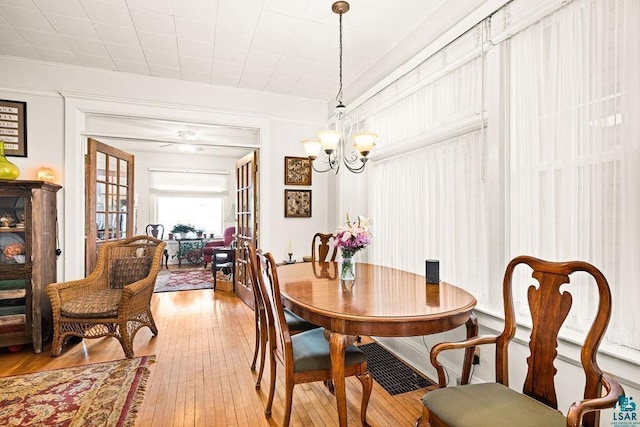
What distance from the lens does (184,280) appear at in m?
6.26

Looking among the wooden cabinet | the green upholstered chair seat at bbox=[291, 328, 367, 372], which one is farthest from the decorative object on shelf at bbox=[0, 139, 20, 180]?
the green upholstered chair seat at bbox=[291, 328, 367, 372]

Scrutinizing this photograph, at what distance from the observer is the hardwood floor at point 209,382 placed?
2.03 m

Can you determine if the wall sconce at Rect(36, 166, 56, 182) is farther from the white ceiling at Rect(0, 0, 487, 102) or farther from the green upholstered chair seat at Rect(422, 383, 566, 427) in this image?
the green upholstered chair seat at Rect(422, 383, 566, 427)

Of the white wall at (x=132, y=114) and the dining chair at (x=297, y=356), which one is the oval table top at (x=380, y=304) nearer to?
the dining chair at (x=297, y=356)

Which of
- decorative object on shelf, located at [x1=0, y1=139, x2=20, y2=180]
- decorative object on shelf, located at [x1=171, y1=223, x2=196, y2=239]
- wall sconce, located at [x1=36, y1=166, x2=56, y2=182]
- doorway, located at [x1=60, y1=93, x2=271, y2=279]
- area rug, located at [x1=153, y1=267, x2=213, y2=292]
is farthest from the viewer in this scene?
decorative object on shelf, located at [x1=171, y1=223, x2=196, y2=239]

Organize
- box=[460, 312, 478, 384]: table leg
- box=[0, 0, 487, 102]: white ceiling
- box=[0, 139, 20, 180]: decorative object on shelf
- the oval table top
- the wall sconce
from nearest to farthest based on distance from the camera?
1. the oval table top
2. box=[460, 312, 478, 384]: table leg
3. box=[0, 0, 487, 102]: white ceiling
4. box=[0, 139, 20, 180]: decorative object on shelf
5. the wall sconce

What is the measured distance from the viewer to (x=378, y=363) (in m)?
2.81

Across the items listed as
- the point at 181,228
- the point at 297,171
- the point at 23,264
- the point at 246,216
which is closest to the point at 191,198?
the point at 181,228

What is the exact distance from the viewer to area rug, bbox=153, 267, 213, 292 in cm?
568

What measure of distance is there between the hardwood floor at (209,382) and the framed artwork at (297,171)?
1835 millimetres

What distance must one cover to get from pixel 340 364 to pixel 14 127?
13.1 feet

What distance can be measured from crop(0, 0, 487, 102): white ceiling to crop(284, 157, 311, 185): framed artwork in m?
1.05

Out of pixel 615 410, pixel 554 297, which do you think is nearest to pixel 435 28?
pixel 554 297

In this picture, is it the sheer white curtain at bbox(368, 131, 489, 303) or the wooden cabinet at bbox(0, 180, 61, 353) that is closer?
the sheer white curtain at bbox(368, 131, 489, 303)
